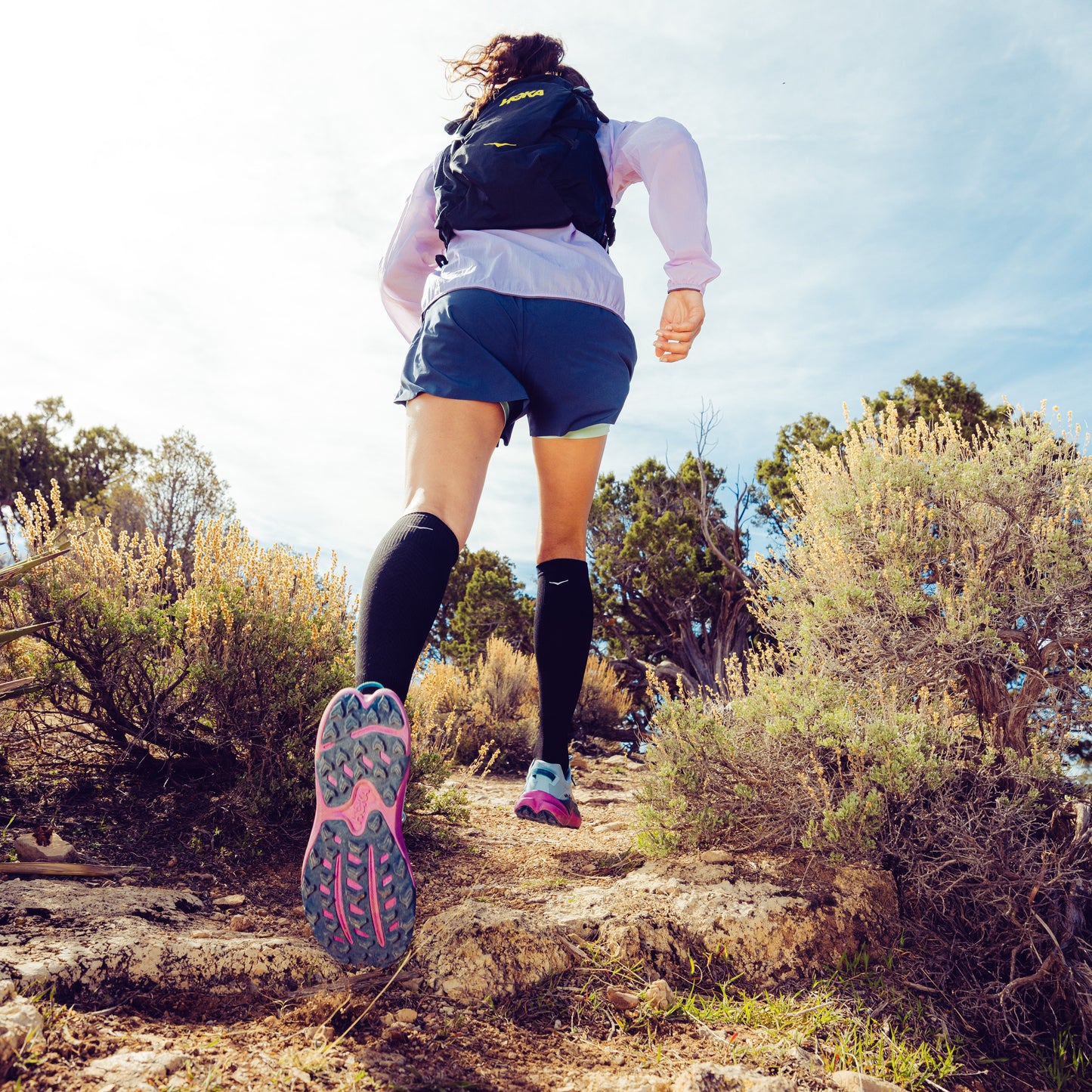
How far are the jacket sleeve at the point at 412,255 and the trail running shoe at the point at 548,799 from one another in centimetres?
134

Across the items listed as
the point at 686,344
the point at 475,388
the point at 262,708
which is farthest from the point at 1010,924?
the point at 262,708

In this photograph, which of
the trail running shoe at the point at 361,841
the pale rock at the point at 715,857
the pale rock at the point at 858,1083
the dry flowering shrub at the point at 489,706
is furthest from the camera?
the dry flowering shrub at the point at 489,706

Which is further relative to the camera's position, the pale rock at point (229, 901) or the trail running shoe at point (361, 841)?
the pale rock at point (229, 901)

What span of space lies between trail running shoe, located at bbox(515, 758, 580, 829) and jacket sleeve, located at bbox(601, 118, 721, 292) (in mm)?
1294

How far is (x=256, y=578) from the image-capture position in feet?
8.94

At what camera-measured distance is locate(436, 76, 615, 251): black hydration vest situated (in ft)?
6.04

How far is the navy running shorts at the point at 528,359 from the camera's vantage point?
168cm

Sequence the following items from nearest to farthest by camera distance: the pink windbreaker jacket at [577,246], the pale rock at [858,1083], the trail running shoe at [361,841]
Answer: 1. the trail running shoe at [361,841]
2. the pale rock at [858,1083]
3. the pink windbreaker jacket at [577,246]

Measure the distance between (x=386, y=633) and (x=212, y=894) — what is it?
1013 mm

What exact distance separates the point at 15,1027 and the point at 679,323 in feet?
5.99

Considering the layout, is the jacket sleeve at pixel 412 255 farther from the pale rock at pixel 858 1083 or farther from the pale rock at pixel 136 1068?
the pale rock at pixel 858 1083

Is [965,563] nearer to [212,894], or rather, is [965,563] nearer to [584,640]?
[584,640]

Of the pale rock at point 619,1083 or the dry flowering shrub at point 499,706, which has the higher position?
the dry flowering shrub at point 499,706

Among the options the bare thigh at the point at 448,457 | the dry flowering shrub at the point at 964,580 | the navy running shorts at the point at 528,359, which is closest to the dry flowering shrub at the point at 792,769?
the dry flowering shrub at the point at 964,580
